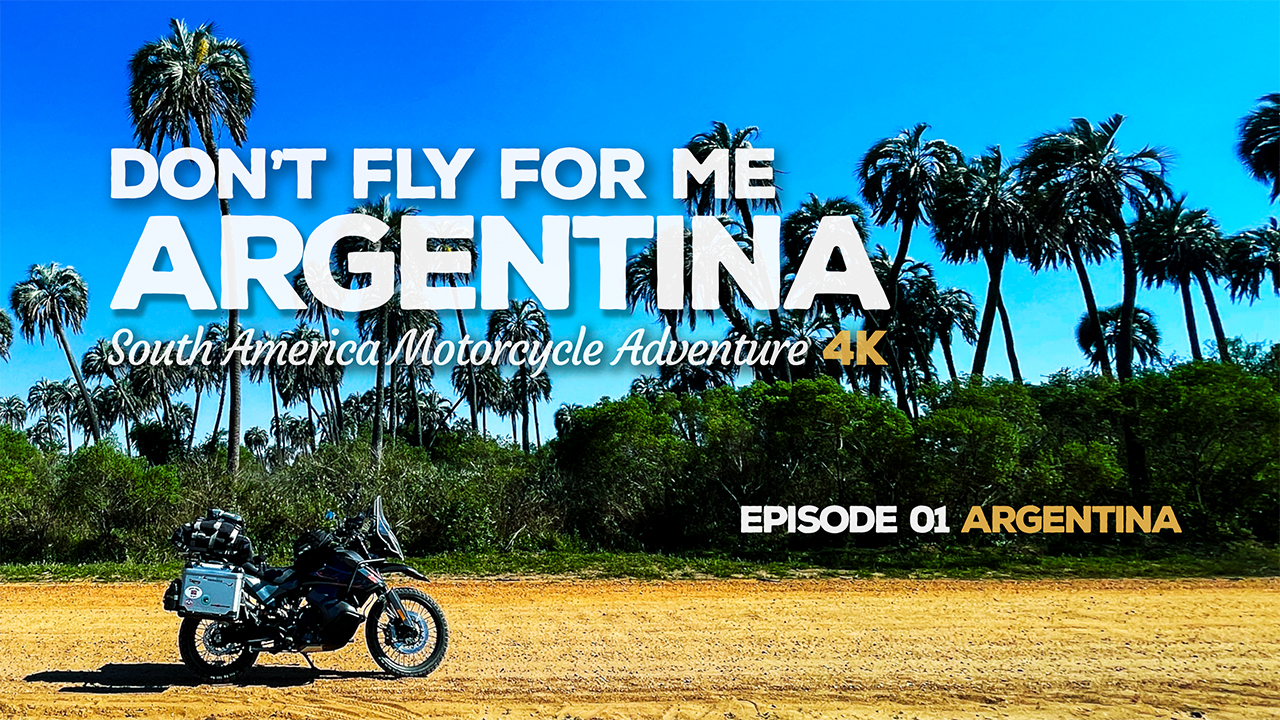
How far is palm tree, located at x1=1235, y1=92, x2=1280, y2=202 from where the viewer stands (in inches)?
1049

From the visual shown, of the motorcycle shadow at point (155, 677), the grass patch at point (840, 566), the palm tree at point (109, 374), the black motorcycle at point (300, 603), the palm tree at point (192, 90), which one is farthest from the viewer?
the palm tree at point (109, 374)

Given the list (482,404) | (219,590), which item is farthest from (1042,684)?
(482,404)

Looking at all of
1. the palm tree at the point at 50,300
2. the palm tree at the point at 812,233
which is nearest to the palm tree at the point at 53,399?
the palm tree at the point at 50,300

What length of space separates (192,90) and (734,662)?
71.5 feet

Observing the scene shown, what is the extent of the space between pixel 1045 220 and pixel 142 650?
80.9 ft

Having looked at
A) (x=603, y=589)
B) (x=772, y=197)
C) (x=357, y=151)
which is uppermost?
(x=772, y=197)

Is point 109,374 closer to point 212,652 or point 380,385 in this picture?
point 380,385

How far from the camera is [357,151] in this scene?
1548 cm

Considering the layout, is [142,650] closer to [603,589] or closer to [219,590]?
[219,590]

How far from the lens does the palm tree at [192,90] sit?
2325cm

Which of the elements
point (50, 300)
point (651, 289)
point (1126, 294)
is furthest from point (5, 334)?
point (1126, 294)

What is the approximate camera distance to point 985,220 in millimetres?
26656

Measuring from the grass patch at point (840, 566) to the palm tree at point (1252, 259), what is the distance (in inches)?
744

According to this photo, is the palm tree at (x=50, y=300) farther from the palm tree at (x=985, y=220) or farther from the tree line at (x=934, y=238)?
the palm tree at (x=985, y=220)
